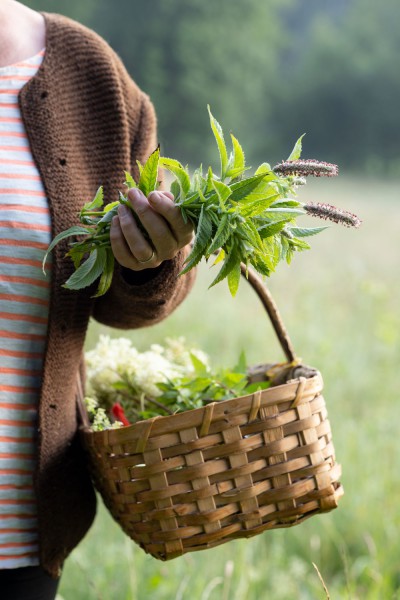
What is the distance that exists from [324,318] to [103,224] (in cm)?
475

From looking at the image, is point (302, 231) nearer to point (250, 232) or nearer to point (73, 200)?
point (250, 232)

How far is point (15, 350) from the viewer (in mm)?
1248

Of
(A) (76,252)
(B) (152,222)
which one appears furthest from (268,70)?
(B) (152,222)

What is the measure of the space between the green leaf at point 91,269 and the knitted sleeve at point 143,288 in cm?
14

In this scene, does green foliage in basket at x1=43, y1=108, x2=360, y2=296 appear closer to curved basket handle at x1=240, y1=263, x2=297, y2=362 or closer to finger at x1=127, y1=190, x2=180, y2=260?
finger at x1=127, y1=190, x2=180, y2=260

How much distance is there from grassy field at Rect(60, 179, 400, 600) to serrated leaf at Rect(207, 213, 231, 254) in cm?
55

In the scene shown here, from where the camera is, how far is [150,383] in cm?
138

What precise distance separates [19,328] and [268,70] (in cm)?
3042

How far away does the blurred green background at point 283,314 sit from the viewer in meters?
2.31

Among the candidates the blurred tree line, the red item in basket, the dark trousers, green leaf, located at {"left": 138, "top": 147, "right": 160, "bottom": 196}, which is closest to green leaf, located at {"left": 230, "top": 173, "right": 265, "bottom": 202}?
green leaf, located at {"left": 138, "top": 147, "right": 160, "bottom": 196}

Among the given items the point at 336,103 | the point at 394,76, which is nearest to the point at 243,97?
the point at 336,103

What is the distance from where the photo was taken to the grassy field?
7.31 feet

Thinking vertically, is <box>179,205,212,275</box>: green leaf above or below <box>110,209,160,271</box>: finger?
above

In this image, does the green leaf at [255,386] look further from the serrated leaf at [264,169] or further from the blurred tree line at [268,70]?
the blurred tree line at [268,70]
